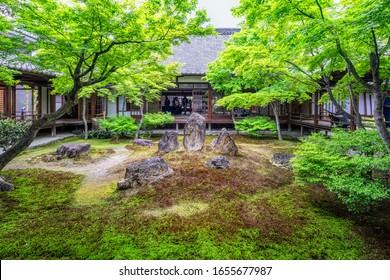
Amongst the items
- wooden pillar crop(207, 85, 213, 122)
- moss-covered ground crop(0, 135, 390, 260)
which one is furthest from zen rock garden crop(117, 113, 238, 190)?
wooden pillar crop(207, 85, 213, 122)

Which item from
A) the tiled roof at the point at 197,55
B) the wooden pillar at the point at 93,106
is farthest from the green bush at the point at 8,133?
the tiled roof at the point at 197,55

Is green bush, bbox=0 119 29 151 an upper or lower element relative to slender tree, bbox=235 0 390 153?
lower

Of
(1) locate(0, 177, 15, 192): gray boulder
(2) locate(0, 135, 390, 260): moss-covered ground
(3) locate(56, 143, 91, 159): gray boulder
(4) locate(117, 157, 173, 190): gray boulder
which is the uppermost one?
(3) locate(56, 143, 91, 159): gray boulder

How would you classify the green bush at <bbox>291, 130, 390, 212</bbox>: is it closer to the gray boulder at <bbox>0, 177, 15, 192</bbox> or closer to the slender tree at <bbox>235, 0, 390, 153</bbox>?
the slender tree at <bbox>235, 0, 390, 153</bbox>

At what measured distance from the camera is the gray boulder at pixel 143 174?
710cm

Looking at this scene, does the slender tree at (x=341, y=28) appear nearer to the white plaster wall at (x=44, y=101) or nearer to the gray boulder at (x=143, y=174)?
the gray boulder at (x=143, y=174)

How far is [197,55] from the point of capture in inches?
829

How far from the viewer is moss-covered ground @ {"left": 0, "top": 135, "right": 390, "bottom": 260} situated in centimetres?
414

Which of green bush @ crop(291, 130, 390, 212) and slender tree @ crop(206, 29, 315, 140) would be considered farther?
slender tree @ crop(206, 29, 315, 140)

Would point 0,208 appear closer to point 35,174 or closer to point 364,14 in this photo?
point 35,174

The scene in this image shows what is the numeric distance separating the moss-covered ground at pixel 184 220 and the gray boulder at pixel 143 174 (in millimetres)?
254

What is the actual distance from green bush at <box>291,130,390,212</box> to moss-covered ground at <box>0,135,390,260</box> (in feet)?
2.12

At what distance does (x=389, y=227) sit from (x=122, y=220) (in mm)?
4914

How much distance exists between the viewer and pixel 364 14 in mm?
3947
